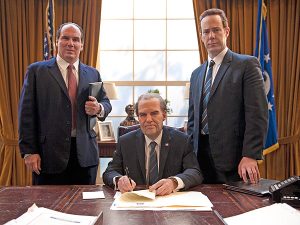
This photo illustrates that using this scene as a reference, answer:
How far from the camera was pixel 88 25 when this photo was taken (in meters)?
4.43

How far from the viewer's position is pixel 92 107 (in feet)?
8.00

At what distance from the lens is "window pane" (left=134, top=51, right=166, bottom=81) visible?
16.2 feet

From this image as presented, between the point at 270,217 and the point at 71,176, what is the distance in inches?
60.5

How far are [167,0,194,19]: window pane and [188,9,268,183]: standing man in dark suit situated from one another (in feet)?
8.60

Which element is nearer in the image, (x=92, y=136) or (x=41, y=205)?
(x=41, y=205)

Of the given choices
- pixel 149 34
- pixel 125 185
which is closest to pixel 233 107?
pixel 125 185

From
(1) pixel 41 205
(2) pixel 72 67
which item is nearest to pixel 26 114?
(2) pixel 72 67

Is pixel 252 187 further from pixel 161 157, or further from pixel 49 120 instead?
pixel 49 120

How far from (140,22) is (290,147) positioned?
2.49m

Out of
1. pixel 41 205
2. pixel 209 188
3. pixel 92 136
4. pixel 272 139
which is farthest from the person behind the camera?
pixel 272 139

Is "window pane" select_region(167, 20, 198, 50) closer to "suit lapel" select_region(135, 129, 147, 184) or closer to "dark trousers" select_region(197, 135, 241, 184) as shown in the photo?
"dark trousers" select_region(197, 135, 241, 184)

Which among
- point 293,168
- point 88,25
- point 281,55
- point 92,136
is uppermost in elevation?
point 88,25

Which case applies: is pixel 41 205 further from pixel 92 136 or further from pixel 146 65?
pixel 146 65

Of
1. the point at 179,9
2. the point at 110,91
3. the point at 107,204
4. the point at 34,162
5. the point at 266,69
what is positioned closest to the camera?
the point at 107,204
